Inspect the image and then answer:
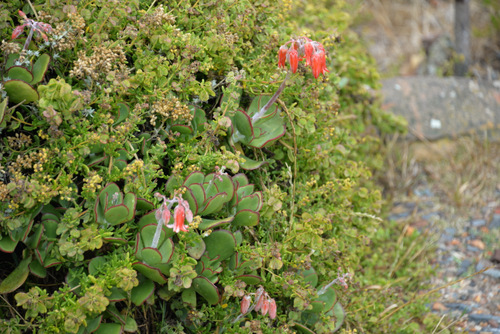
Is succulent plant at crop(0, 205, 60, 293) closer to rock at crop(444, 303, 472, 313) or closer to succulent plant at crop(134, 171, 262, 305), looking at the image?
succulent plant at crop(134, 171, 262, 305)

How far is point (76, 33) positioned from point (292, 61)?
96 centimetres

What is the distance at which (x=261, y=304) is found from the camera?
6.70ft

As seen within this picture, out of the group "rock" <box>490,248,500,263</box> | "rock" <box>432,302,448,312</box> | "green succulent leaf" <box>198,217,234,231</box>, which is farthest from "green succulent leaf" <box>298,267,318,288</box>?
"rock" <box>490,248,500,263</box>

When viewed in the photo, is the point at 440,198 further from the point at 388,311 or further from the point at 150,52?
the point at 150,52

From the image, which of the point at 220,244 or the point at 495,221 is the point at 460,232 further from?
the point at 220,244

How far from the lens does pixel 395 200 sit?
13.4 ft

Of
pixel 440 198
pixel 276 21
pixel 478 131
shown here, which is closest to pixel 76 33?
pixel 276 21

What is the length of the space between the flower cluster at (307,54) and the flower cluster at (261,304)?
3.04 ft

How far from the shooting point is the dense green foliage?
192cm

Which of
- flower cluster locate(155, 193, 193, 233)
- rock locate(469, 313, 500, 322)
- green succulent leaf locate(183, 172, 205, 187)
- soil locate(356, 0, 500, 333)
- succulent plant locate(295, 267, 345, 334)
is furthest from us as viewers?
soil locate(356, 0, 500, 333)

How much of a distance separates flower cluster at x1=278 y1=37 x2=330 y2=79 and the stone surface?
2.77 metres

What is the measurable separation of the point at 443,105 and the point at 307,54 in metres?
3.29

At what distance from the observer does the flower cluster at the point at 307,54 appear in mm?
1980

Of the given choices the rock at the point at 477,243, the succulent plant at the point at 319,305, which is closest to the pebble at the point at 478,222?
the rock at the point at 477,243
